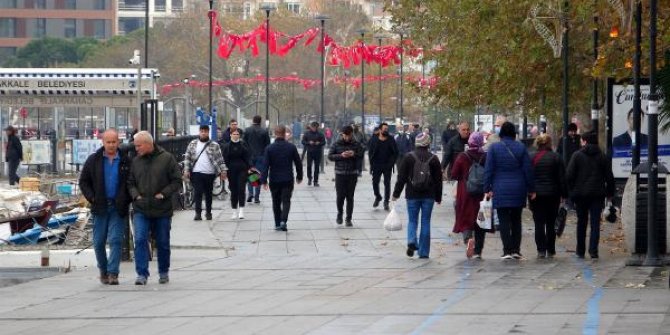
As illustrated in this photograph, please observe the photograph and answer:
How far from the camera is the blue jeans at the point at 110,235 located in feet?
52.6

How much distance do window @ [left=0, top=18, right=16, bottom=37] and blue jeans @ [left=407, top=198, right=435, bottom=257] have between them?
4622 inches

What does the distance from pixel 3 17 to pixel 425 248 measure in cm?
11695

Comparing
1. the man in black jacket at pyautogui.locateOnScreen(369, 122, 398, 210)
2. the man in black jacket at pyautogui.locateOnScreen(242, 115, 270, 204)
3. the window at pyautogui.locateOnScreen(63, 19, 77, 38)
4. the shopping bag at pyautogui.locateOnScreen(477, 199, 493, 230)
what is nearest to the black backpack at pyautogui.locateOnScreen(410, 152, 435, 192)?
the shopping bag at pyautogui.locateOnScreen(477, 199, 493, 230)

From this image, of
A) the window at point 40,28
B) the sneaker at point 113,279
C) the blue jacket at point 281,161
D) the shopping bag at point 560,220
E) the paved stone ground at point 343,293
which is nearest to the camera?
the paved stone ground at point 343,293

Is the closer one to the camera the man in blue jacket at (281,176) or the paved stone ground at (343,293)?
the paved stone ground at (343,293)

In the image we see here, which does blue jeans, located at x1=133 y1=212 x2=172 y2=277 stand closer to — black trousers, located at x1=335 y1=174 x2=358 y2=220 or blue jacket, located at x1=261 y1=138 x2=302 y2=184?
blue jacket, located at x1=261 y1=138 x2=302 y2=184

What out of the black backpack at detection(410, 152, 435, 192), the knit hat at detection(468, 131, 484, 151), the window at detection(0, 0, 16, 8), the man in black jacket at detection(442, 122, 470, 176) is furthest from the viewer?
the window at detection(0, 0, 16, 8)

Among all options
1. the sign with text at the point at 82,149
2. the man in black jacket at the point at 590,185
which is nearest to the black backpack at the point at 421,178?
the man in black jacket at the point at 590,185

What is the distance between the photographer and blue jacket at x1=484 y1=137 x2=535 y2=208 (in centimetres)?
1873

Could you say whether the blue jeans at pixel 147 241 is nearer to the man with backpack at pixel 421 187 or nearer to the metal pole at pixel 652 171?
the man with backpack at pixel 421 187

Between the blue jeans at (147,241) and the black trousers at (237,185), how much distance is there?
10.6 m

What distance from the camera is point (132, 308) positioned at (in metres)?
14.1

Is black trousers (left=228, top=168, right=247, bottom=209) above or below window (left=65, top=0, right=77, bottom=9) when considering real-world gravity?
below

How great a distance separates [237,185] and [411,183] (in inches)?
324
